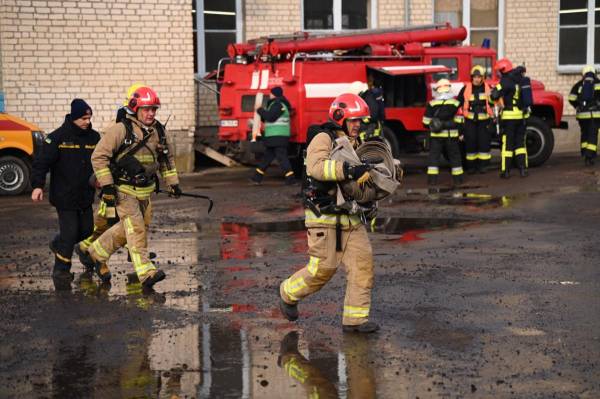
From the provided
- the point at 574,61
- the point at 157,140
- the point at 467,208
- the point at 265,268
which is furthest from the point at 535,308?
the point at 574,61

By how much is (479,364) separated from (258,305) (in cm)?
235

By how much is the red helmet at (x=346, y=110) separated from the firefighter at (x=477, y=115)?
10.1 meters

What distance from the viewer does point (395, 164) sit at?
7.64 m

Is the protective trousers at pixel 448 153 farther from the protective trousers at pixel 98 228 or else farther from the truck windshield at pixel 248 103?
the protective trousers at pixel 98 228

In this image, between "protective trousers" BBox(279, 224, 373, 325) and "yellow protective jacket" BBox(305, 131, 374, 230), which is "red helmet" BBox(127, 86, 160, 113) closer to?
"yellow protective jacket" BBox(305, 131, 374, 230)

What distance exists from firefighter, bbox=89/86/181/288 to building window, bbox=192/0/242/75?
13204 mm

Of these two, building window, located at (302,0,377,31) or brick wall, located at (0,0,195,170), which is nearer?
brick wall, located at (0,0,195,170)

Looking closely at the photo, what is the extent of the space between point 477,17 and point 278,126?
8413mm

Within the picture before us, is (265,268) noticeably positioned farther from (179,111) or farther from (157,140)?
(179,111)

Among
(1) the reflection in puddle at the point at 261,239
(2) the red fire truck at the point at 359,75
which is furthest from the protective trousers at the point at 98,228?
(2) the red fire truck at the point at 359,75

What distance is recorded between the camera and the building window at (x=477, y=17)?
23.7 meters

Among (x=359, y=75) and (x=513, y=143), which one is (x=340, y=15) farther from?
(x=513, y=143)

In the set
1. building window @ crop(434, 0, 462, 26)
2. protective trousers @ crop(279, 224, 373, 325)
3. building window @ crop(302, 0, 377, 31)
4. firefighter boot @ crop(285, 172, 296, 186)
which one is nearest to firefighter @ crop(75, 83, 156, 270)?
protective trousers @ crop(279, 224, 373, 325)

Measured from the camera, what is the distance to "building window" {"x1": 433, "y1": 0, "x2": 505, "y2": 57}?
2370cm
